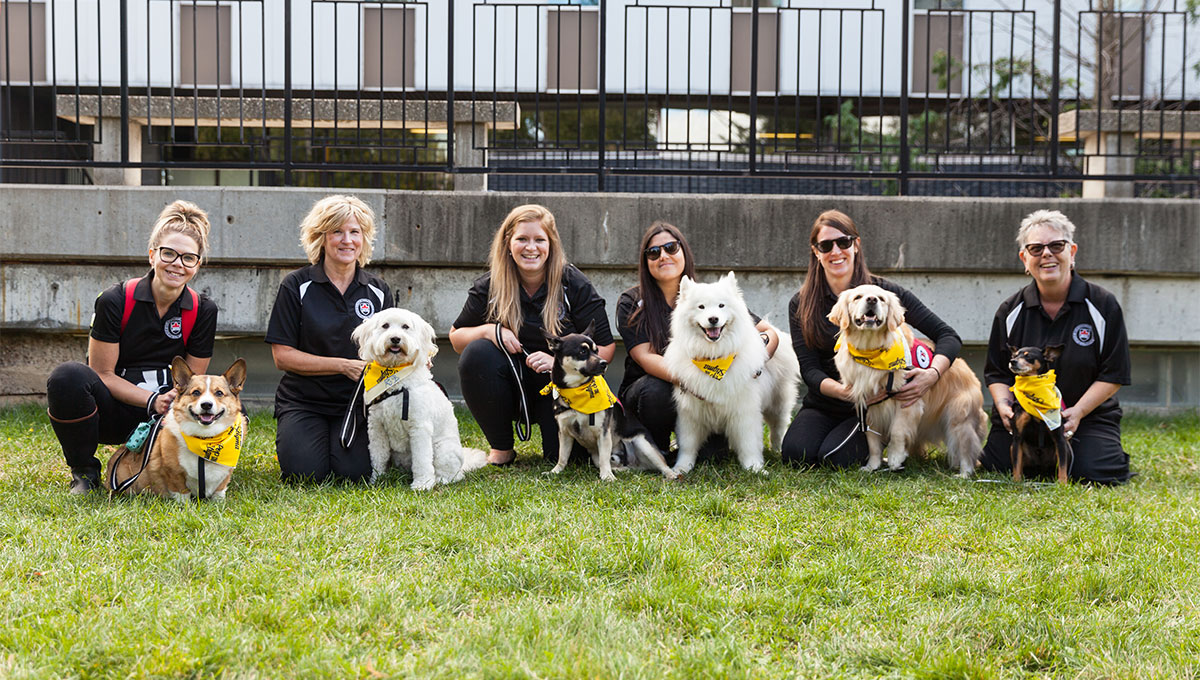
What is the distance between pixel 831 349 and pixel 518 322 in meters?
1.91

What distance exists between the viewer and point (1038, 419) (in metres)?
4.71

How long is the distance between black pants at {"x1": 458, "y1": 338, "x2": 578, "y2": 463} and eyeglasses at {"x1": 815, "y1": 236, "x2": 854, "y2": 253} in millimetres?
1769

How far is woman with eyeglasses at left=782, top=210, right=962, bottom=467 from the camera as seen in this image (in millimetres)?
5195

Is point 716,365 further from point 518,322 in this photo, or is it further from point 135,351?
point 135,351

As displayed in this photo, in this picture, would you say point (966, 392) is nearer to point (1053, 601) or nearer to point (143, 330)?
point (1053, 601)

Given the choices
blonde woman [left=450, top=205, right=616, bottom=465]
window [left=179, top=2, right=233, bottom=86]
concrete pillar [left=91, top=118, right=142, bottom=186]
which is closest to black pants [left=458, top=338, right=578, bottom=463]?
blonde woman [left=450, top=205, right=616, bottom=465]

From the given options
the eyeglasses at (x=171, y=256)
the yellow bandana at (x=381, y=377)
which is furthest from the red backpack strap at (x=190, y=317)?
the yellow bandana at (x=381, y=377)

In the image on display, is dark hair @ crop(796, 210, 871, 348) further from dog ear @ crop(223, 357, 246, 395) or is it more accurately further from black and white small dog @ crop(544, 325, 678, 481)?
dog ear @ crop(223, 357, 246, 395)

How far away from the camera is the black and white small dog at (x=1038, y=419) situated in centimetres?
464

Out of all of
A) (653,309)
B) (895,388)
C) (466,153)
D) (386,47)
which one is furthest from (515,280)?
(386,47)

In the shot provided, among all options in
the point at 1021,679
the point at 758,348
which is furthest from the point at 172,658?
the point at 758,348

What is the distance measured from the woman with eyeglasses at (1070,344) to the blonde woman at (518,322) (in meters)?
2.29

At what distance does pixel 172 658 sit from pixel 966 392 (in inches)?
172

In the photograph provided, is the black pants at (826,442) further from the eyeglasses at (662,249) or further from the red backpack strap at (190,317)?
the red backpack strap at (190,317)
